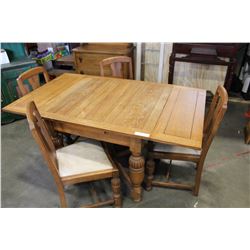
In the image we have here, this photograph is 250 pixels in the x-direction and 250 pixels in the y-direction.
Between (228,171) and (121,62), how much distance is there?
5.00 feet

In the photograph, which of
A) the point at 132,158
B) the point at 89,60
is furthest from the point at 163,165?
the point at 89,60

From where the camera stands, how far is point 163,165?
2059 mm

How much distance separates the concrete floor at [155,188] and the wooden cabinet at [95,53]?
1356mm

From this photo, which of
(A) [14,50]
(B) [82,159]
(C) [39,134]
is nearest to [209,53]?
(B) [82,159]

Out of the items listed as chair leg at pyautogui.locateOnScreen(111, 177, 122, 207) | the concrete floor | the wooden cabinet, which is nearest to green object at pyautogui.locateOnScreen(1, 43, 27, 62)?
the wooden cabinet

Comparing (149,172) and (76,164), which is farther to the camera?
(149,172)

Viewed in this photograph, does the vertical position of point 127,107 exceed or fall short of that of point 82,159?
it exceeds it

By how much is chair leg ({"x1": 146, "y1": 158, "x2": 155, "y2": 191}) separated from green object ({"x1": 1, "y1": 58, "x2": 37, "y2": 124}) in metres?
2.14

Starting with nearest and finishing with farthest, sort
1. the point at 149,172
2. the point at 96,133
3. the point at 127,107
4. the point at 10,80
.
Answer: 1. the point at 96,133
2. the point at 127,107
3. the point at 149,172
4. the point at 10,80

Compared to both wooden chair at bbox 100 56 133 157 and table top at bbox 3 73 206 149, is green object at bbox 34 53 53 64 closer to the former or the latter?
table top at bbox 3 73 206 149

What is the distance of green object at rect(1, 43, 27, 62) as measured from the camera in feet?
9.38

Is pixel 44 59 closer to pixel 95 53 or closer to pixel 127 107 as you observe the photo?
pixel 95 53

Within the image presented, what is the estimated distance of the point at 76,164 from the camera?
1.40 meters

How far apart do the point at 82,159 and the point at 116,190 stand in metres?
0.35
